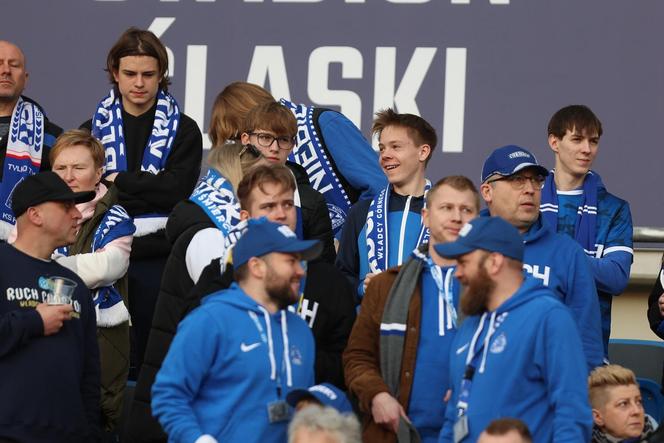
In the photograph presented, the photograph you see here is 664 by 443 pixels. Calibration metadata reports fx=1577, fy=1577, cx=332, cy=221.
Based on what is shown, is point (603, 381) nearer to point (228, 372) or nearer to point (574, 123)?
point (574, 123)

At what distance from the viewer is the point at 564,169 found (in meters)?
6.82

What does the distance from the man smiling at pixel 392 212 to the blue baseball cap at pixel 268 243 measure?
1151 millimetres

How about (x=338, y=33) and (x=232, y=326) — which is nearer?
(x=232, y=326)

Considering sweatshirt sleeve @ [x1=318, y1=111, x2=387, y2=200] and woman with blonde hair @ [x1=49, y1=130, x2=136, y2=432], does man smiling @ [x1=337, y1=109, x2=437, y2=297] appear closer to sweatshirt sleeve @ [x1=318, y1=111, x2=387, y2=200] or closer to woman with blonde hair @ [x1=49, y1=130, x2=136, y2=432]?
sweatshirt sleeve @ [x1=318, y1=111, x2=387, y2=200]

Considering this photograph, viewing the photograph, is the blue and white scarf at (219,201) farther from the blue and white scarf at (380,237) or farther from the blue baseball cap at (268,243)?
the blue and white scarf at (380,237)

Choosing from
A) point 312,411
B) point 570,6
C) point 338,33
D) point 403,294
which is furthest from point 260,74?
point 312,411

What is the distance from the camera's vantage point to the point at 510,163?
19.8 feet

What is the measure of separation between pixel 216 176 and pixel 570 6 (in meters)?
3.51

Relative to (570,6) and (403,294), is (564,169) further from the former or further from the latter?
(570,6)

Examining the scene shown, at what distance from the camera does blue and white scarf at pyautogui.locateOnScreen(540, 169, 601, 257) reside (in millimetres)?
6625

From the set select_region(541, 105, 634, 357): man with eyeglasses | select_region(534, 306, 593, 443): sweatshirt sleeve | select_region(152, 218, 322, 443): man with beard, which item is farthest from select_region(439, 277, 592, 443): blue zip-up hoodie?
select_region(541, 105, 634, 357): man with eyeglasses

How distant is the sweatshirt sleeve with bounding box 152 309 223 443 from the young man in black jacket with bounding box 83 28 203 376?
2.11 metres

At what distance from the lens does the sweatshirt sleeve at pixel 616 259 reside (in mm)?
6441

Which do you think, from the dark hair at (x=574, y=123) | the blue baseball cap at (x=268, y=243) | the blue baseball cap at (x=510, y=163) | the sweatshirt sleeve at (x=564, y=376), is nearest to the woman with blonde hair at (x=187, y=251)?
the blue baseball cap at (x=268, y=243)
